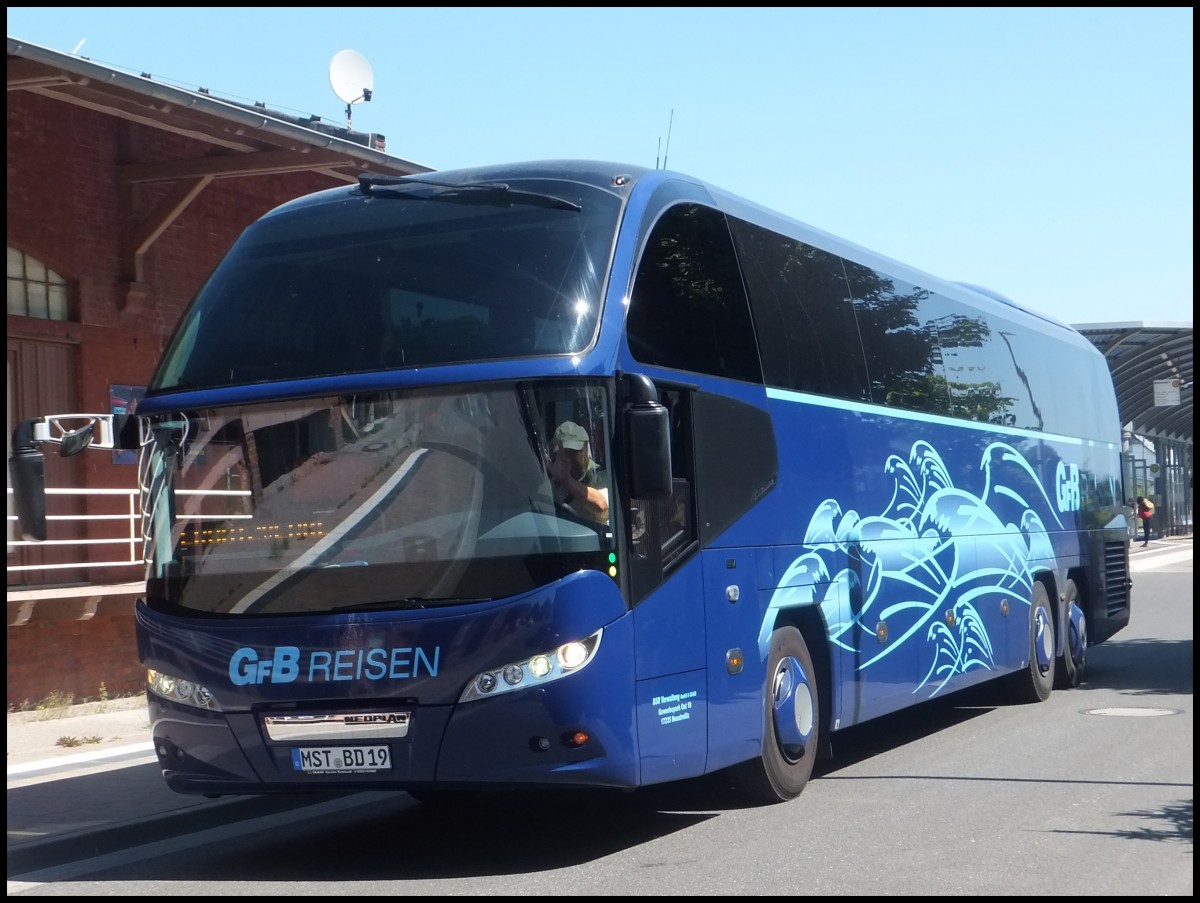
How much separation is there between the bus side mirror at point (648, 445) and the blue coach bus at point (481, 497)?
2 centimetres

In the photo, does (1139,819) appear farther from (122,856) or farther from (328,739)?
(122,856)

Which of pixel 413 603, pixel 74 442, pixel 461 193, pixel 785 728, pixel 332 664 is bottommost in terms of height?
pixel 785 728

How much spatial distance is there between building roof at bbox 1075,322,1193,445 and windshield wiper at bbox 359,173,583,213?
2321cm

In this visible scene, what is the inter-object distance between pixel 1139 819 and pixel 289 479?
16.4 feet

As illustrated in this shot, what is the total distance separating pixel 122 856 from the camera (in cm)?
842

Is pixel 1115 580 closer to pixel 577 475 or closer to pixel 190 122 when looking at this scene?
pixel 190 122

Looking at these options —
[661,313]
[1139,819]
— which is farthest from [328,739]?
[1139,819]

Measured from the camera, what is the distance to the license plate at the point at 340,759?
7547 millimetres

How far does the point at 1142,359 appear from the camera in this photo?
133 ft

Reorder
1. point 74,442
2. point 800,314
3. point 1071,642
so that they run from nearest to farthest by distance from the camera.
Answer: point 74,442 → point 800,314 → point 1071,642

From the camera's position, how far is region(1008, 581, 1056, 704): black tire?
14.9 meters

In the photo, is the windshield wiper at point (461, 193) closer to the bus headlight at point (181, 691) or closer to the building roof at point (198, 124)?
the bus headlight at point (181, 691)

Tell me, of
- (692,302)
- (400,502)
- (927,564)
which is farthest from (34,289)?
(400,502)

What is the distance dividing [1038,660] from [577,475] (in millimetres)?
8912
